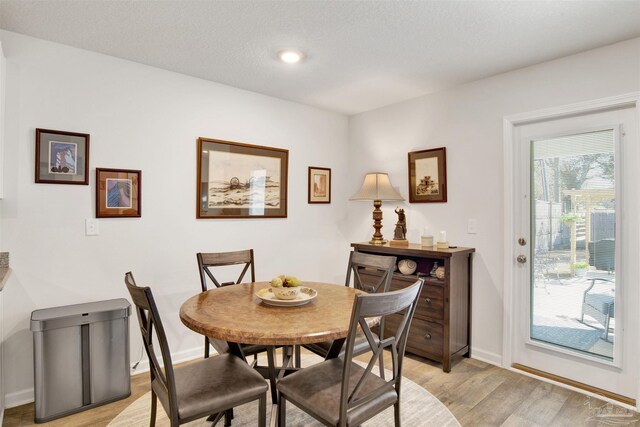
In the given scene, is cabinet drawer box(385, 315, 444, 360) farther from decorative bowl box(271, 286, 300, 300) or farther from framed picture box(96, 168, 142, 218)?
framed picture box(96, 168, 142, 218)

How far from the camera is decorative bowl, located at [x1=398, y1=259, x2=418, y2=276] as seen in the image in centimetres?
325

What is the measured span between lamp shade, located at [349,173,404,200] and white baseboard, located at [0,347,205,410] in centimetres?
208

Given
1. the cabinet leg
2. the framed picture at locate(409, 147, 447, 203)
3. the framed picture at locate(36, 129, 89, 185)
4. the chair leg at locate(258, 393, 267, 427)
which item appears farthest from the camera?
the framed picture at locate(409, 147, 447, 203)

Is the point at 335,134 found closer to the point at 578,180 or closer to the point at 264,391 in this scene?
the point at 578,180

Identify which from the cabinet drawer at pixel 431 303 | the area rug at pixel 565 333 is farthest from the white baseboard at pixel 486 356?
the cabinet drawer at pixel 431 303

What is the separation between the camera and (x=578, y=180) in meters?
2.68

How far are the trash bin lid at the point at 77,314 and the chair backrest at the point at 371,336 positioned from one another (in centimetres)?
168

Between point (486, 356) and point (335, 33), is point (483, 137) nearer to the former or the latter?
point (335, 33)

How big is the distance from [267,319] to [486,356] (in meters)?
2.31

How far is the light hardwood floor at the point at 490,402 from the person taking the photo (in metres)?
2.21

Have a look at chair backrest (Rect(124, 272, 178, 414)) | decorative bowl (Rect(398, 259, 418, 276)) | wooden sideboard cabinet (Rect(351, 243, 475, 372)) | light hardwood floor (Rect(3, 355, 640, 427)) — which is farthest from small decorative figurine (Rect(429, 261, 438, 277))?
chair backrest (Rect(124, 272, 178, 414))

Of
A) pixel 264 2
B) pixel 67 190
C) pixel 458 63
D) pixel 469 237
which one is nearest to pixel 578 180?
pixel 469 237

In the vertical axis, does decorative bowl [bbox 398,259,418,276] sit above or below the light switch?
below

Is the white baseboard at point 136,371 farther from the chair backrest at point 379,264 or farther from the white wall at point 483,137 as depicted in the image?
the white wall at point 483,137
